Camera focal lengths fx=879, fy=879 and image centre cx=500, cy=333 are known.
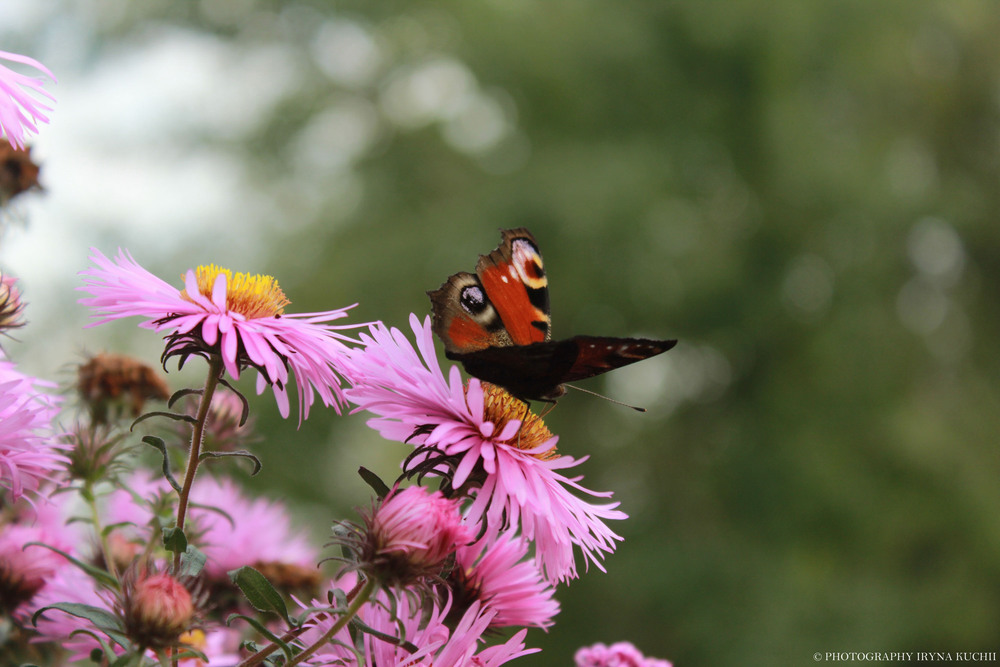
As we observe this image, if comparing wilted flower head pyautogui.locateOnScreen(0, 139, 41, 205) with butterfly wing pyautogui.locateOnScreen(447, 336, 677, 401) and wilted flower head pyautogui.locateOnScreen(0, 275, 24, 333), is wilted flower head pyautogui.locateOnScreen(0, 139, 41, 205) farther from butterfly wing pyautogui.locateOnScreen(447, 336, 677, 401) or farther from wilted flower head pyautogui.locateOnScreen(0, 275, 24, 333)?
butterfly wing pyautogui.locateOnScreen(447, 336, 677, 401)

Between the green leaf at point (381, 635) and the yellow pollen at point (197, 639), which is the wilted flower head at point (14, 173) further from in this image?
the green leaf at point (381, 635)

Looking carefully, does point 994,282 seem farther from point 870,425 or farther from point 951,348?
point 870,425

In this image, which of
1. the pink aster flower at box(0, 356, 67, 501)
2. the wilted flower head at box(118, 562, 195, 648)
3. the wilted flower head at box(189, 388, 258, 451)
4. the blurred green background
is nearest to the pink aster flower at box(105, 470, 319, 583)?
the wilted flower head at box(189, 388, 258, 451)

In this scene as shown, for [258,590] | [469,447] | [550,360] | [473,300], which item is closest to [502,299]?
[473,300]

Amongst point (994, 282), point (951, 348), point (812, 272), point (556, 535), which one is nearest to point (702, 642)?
point (812, 272)

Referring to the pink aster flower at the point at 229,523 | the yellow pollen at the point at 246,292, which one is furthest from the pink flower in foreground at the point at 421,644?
the pink aster flower at the point at 229,523

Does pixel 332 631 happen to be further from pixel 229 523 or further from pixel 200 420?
pixel 229 523
